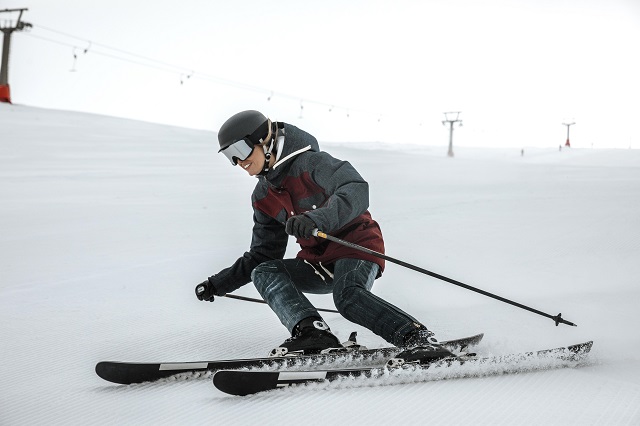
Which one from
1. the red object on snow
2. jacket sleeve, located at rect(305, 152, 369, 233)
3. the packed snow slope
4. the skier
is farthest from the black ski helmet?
the red object on snow

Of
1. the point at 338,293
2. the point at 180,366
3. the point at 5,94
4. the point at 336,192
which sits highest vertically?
the point at 5,94

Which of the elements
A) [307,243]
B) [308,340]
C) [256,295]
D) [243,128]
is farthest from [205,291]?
[256,295]

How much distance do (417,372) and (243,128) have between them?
A: 3.76ft

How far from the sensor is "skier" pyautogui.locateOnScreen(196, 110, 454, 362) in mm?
2309

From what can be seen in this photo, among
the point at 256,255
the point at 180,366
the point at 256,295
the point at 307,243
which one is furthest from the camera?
the point at 256,295

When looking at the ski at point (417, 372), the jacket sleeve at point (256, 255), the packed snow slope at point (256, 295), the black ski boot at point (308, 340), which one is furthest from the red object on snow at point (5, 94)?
the ski at point (417, 372)

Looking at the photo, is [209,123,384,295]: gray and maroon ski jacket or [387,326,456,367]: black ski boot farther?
[209,123,384,295]: gray and maroon ski jacket

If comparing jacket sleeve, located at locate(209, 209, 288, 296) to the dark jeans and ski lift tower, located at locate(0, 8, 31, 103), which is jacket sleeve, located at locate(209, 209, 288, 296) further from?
ski lift tower, located at locate(0, 8, 31, 103)

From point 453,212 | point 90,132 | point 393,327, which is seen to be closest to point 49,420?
point 393,327

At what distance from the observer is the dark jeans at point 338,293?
7.61ft

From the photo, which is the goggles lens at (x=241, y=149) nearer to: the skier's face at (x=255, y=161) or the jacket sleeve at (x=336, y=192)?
the skier's face at (x=255, y=161)

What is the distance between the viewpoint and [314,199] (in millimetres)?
2598

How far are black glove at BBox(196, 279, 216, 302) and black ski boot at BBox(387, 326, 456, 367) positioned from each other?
934 millimetres

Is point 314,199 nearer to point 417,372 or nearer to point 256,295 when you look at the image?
point 417,372
